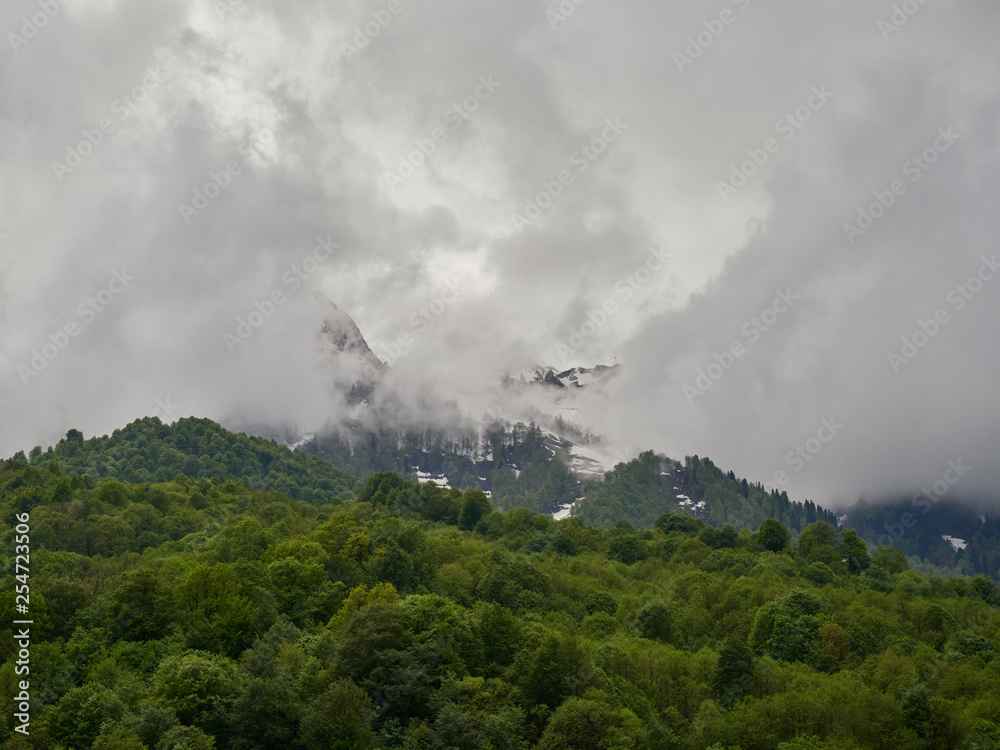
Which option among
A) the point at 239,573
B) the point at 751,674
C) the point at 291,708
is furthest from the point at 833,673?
the point at 239,573

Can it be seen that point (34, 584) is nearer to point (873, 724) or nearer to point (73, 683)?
point (73, 683)

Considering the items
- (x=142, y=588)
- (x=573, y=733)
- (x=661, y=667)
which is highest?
(x=142, y=588)

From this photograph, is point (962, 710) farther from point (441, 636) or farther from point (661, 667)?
point (441, 636)

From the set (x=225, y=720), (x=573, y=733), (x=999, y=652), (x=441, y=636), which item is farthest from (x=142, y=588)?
(x=999, y=652)

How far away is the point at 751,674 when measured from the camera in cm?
9419

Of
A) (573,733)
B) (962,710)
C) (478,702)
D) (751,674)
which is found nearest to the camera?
(573,733)

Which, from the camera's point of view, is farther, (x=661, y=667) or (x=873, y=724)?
(x=661, y=667)

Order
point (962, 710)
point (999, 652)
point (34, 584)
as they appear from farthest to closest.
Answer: point (999, 652)
point (34, 584)
point (962, 710)

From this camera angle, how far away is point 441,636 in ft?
287

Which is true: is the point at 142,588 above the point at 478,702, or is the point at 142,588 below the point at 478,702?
above

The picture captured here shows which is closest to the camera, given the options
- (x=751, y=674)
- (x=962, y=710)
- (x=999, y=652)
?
(x=962, y=710)

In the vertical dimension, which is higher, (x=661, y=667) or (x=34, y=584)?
(x=34, y=584)

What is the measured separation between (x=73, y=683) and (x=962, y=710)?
294 ft

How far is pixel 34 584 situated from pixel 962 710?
105 m
